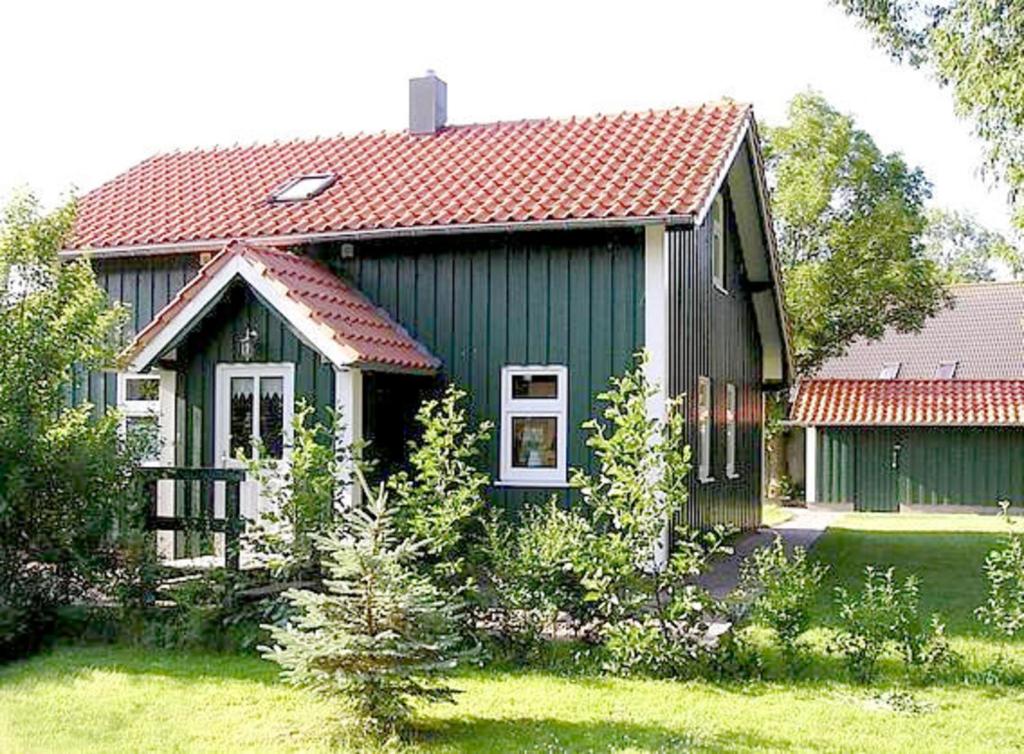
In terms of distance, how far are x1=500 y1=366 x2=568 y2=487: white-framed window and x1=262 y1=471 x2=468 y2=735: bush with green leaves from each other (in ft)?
19.6

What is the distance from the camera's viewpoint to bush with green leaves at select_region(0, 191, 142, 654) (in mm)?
10359

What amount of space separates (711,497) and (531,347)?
15.8 ft

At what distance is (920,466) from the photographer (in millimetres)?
29875

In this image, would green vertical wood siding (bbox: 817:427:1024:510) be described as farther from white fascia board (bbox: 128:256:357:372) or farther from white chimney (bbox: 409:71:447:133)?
white fascia board (bbox: 128:256:357:372)

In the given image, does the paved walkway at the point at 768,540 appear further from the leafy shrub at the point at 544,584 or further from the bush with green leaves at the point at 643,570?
the leafy shrub at the point at 544,584

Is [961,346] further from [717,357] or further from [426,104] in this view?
[426,104]

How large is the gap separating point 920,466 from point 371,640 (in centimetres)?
2523

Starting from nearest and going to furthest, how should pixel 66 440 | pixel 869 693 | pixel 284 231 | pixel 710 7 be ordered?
pixel 869 693, pixel 66 440, pixel 710 7, pixel 284 231

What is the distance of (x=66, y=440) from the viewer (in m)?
10.5

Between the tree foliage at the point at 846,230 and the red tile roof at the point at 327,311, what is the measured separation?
776 inches

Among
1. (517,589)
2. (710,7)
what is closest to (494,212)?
→ (710,7)

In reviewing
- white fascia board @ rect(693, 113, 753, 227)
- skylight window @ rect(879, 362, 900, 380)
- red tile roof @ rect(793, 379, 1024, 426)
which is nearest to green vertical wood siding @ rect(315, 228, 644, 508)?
white fascia board @ rect(693, 113, 753, 227)

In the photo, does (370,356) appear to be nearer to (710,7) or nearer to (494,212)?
(494,212)

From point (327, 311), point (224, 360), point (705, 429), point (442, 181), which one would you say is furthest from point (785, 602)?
point (442, 181)
